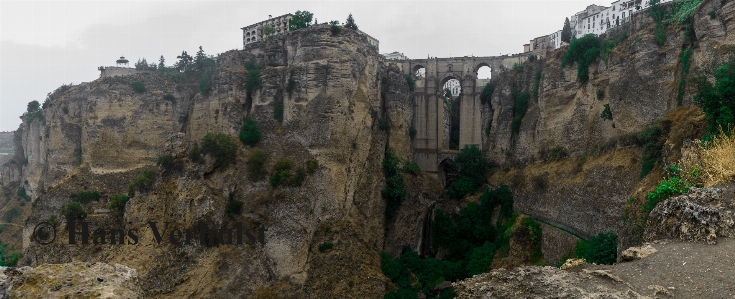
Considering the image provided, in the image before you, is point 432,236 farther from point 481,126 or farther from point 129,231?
point 129,231

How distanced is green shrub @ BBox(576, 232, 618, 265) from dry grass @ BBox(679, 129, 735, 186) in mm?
5741

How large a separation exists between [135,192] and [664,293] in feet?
94.7

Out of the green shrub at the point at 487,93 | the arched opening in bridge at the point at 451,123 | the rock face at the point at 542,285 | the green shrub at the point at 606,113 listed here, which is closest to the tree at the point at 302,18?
the arched opening in bridge at the point at 451,123

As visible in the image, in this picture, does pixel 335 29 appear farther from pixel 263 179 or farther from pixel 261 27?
pixel 261 27

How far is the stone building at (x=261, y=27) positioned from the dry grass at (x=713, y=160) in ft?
135

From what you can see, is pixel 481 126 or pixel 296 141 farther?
pixel 481 126

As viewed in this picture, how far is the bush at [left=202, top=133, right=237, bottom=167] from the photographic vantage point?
31688mm

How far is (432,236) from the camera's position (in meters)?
37.0

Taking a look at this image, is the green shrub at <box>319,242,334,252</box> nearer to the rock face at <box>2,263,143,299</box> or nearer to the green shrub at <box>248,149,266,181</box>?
the green shrub at <box>248,149,266,181</box>

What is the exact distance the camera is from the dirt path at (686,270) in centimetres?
977

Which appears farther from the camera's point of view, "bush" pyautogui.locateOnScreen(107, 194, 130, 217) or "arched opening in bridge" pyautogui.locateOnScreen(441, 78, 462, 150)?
"arched opening in bridge" pyautogui.locateOnScreen(441, 78, 462, 150)

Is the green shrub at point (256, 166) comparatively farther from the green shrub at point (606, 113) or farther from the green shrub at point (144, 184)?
the green shrub at point (606, 113)

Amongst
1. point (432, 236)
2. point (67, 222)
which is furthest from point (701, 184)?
point (67, 222)

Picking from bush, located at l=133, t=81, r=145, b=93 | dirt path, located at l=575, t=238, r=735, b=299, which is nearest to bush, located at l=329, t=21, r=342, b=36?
bush, located at l=133, t=81, r=145, b=93
